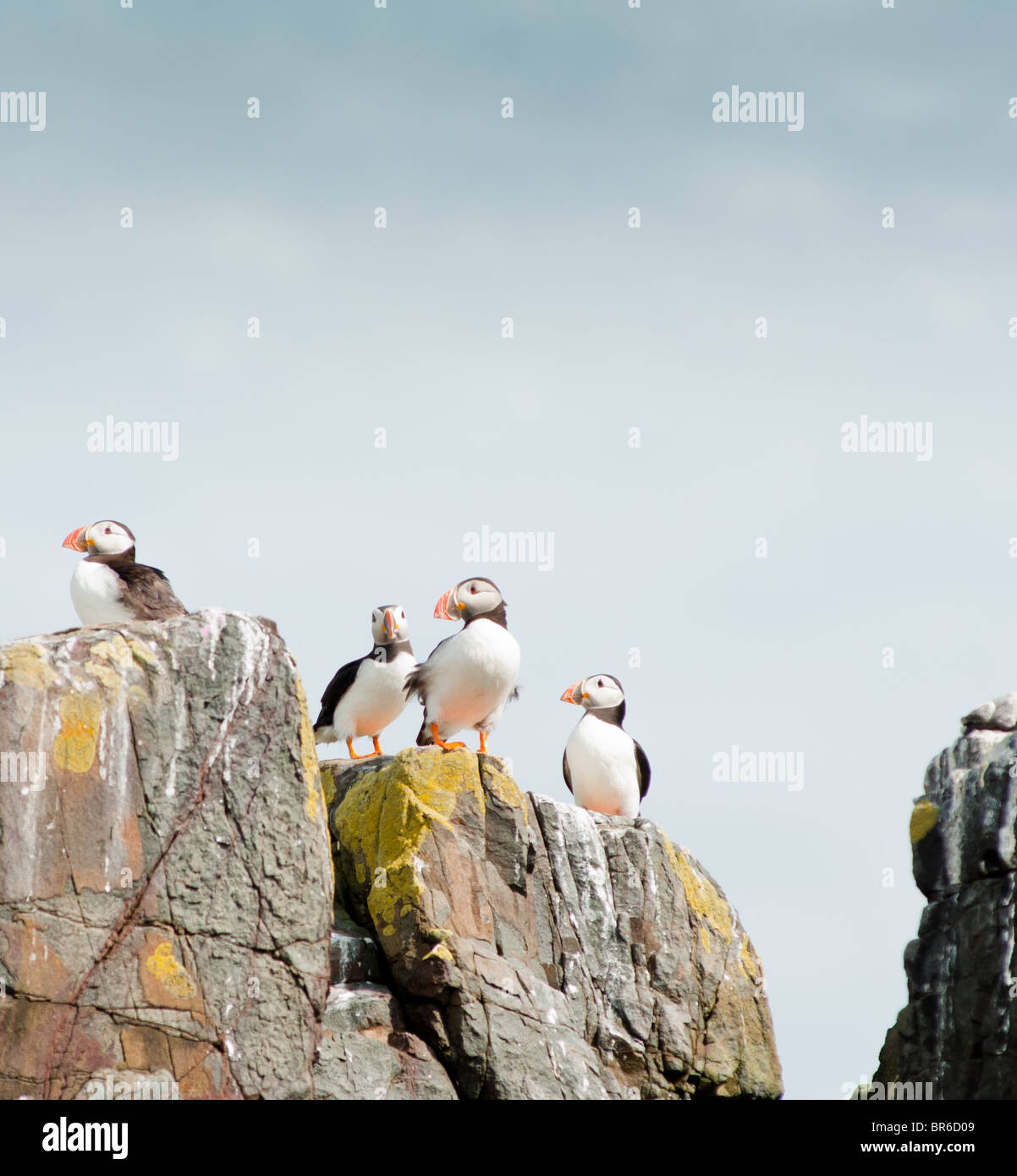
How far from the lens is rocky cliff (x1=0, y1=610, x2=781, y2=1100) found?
1183 cm

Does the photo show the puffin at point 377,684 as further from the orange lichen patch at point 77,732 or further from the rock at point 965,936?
the rock at point 965,936

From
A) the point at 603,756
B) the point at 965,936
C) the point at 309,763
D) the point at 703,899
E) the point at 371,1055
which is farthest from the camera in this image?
the point at 965,936

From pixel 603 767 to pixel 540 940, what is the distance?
2.53 meters

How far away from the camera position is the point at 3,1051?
11.4 meters

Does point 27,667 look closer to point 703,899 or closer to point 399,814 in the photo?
point 399,814

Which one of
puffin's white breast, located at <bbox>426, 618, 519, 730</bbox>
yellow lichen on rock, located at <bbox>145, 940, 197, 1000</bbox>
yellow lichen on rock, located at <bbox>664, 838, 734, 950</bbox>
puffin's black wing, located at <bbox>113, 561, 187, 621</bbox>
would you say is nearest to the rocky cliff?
yellow lichen on rock, located at <bbox>145, 940, 197, 1000</bbox>

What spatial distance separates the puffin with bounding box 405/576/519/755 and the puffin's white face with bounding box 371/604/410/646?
1.20 meters

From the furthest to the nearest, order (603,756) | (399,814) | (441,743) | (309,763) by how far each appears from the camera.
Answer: (603,756), (441,743), (399,814), (309,763)

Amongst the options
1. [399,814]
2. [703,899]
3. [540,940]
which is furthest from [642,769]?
[399,814]

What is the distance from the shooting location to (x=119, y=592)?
15.2 metres

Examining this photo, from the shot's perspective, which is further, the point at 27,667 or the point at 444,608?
the point at 444,608

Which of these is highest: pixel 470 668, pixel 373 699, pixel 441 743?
pixel 470 668

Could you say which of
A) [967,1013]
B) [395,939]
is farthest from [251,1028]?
[967,1013]

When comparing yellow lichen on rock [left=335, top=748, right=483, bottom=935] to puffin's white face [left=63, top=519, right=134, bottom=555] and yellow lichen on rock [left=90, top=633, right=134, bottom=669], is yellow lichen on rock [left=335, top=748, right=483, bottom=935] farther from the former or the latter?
puffin's white face [left=63, top=519, right=134, bottom=555]
